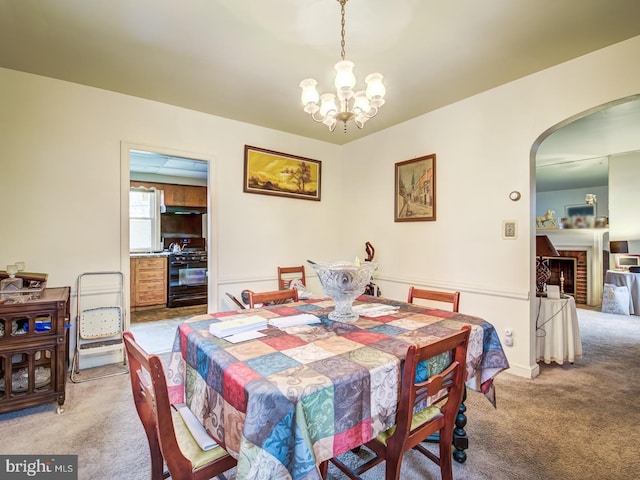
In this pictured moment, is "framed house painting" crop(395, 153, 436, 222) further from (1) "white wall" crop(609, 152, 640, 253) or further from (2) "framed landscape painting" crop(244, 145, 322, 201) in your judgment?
(1) "white wall" crop(609, 152, 640, 253)

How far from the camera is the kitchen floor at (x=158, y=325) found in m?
3.72

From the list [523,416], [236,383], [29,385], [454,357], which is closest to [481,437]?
[523,416]

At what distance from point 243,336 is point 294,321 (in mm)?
336

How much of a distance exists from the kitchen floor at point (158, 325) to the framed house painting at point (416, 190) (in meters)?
3.24

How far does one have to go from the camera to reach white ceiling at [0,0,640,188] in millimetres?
1971

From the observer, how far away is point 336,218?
4855 mm

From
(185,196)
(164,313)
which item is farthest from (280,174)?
(164,313)

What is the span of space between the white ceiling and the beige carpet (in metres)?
2.75

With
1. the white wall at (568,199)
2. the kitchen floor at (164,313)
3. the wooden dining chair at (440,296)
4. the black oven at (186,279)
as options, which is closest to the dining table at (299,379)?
the wooden dining chair at (440,296)

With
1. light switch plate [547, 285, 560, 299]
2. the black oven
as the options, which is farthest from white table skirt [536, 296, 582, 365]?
the black oven

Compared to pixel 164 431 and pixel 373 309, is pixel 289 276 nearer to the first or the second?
pixel 373 309

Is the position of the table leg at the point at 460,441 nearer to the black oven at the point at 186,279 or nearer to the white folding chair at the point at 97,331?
the white folding chair at the point at 97,331

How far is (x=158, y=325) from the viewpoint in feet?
15.1

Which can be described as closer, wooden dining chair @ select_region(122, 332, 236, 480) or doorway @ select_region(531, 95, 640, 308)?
wooden dining chair @ select_region(122, 332, 236, 480)
